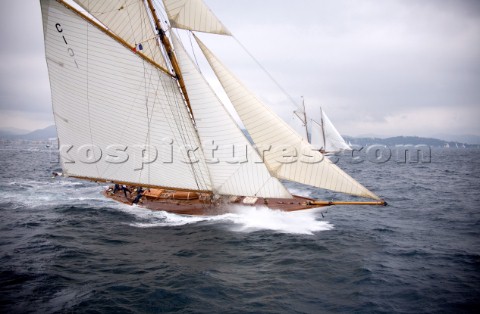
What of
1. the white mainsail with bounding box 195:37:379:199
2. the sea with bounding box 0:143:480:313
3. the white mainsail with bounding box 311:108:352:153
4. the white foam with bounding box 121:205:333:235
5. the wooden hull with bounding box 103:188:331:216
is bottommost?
the sea with bounding box 0:143:480:313

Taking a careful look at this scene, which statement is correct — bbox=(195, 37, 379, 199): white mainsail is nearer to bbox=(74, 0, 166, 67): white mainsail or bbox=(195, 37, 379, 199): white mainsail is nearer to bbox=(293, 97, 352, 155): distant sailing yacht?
bbox=(74, 0, 166, 67): white mainsail

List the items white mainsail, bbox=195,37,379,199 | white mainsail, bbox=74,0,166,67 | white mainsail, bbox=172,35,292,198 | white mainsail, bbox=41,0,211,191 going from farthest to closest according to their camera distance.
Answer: white mainsail, bbox=74,0,166,67 → white mainsail, bbox=41,0,211,191 → white mainsail, bbox=172,35,292,198 → white mainsail, bbox=195,37,379,199

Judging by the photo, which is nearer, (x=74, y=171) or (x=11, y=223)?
(x=11, y=223)

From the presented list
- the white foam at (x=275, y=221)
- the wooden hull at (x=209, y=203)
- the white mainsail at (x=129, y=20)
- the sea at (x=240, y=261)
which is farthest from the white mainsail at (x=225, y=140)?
the white mainsail at (x=129, y=20)

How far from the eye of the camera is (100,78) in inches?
629

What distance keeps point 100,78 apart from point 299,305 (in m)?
15.7

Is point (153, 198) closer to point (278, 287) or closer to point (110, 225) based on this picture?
point (110, 225)

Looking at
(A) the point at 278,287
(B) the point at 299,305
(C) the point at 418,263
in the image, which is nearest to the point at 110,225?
(A) the point at 278,287

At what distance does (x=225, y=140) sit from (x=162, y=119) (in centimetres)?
453

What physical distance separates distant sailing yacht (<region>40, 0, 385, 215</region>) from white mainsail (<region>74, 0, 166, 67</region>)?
0.19 ft

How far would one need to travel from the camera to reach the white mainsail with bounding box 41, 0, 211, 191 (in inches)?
603

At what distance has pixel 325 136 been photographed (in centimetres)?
8156

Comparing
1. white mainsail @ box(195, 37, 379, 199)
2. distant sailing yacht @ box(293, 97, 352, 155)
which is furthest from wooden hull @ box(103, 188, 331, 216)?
distant sailing yacht @ box(293, 97, 352, 155)

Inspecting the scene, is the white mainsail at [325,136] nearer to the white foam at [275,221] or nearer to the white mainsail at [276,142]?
the white foam at [275,221]
